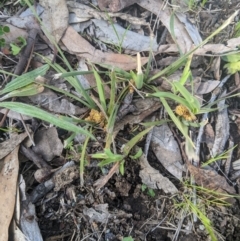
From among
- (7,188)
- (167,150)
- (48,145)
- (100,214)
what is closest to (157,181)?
(167,150)

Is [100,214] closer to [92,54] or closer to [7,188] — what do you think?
[7,188]

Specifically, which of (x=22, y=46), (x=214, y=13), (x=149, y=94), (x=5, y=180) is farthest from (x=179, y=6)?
(x=5, y=180)

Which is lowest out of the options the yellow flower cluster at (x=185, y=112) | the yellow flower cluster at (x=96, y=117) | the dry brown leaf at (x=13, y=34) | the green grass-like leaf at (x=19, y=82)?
the yellow flower cluster at (x=185, y=112)

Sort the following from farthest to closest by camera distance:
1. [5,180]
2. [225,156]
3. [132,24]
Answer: [132,24]
[225,156]
[5,180]

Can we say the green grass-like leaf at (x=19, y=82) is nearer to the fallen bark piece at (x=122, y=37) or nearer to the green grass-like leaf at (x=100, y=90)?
the green grass-like leaf at (x=100, y=90)

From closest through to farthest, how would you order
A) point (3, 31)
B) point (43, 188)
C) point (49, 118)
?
point (49, 118) → point (43, 188) → point (3, 31)

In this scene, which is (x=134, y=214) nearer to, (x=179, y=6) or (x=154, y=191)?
(x=154, y=191)

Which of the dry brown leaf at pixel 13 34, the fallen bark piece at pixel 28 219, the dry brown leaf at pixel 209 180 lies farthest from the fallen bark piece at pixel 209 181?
the dry brown leaf at pixel 13 34
